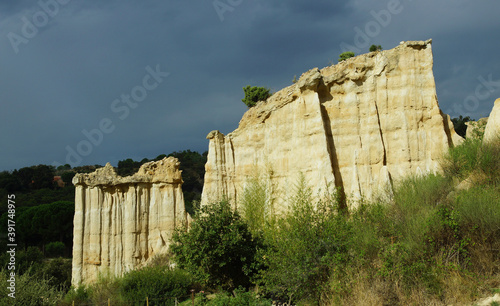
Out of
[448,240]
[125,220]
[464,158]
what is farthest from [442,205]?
[125,220]

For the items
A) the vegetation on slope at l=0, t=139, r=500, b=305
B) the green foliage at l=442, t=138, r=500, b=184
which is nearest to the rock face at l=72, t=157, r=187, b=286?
the vegetation on slope at l=0, t=139, r=500, b=305

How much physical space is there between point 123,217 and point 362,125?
1635 centimetres

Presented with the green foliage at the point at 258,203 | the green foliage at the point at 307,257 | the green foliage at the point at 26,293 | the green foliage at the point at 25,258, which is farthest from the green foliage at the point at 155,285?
the green foliage at the point at 25,258

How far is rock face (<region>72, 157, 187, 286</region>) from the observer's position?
92.0ft

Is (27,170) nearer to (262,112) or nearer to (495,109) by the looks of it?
(262,112)

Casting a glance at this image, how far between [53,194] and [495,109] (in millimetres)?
52453

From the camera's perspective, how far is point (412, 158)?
2086 centimetres

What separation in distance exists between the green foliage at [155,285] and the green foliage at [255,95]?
1579cm

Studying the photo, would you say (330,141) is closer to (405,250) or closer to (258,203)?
(258,203)

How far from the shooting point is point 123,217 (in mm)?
28672

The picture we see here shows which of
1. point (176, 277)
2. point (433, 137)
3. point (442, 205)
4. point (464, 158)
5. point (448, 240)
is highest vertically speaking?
point (433, 137)

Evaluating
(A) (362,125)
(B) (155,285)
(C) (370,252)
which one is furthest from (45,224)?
(C) (370,252)

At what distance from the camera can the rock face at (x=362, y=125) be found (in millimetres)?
20922

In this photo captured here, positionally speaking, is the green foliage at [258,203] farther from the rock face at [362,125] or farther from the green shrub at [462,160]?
the green shrub at [462,160]
